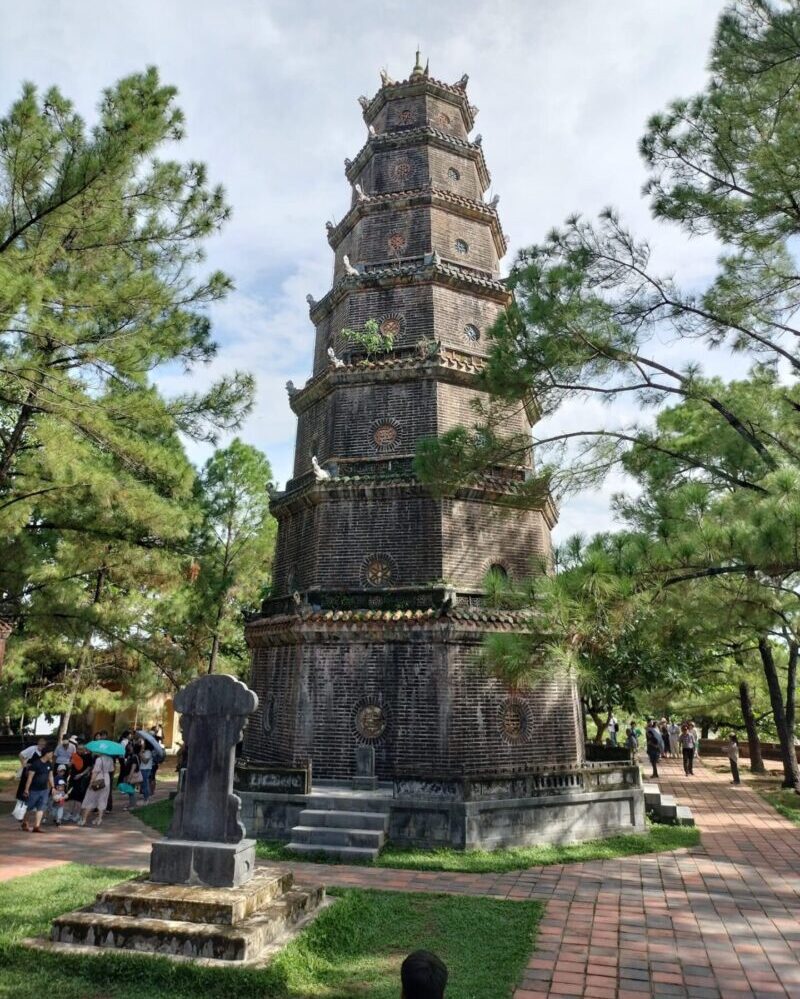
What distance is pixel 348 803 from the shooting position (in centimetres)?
1102

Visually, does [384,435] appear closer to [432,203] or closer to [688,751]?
[432,203]

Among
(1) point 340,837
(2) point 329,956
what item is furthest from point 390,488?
(2) point 329,956

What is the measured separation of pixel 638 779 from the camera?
13.0 m

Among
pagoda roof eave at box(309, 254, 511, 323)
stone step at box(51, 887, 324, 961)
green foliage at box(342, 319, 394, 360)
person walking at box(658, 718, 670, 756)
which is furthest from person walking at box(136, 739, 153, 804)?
person walking at box(658, 718, 670, 756)

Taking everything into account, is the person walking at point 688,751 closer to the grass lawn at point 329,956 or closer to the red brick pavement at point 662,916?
the red brick pavement at point 662,916

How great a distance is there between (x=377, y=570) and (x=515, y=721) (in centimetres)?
400

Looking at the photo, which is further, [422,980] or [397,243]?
[397,243]

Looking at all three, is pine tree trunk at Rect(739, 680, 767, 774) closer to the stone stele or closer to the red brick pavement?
the red brick pavement

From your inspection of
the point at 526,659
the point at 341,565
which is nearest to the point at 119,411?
the point at 341,565

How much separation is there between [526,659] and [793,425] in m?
5.34

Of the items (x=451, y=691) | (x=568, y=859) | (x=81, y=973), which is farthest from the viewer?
(x=451, y=691)

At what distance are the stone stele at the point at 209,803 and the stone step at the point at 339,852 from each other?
134 inches

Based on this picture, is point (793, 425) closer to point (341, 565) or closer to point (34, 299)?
point (341, 565)

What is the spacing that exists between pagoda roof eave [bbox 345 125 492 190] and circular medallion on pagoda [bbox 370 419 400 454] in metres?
8.31
